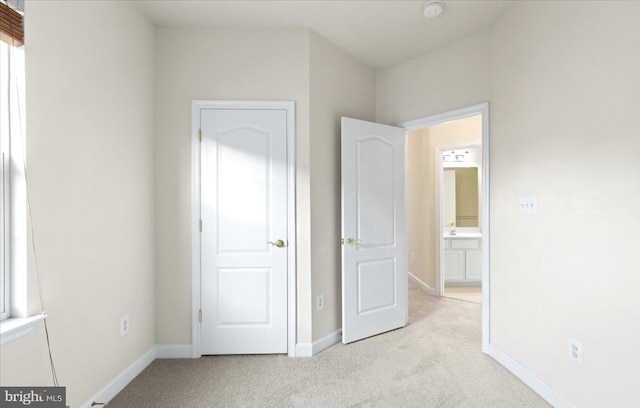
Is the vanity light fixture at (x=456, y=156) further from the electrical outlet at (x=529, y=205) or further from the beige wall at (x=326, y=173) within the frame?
the electrical outlet at (x=529, y=205)

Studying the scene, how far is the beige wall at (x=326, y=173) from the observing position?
2703 mm

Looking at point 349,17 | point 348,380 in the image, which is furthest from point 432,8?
point 348,380

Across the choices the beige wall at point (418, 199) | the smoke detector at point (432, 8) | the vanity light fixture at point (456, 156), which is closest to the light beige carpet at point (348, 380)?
the beige wall at point (418, 199)

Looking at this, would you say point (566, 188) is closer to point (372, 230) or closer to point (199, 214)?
point (372, 230)

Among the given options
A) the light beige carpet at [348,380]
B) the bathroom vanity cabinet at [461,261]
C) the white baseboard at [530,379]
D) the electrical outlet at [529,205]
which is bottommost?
the light beige carpet at [348,380]

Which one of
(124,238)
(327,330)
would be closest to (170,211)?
(124,238)

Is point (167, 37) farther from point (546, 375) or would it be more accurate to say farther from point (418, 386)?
point (546, 375)

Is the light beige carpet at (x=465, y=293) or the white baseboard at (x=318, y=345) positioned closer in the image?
the white baseboard at (x=318, y=345)

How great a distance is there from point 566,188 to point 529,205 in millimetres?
315

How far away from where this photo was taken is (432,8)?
233 centimetres

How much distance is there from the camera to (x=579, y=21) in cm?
180

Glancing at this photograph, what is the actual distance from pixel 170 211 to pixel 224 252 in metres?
0.56

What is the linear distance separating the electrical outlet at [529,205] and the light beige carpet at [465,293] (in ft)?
7.46

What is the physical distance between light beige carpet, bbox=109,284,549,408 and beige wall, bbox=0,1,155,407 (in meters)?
0.34
